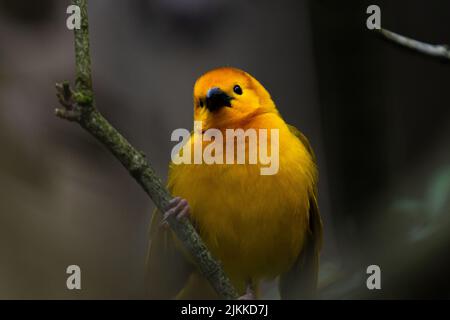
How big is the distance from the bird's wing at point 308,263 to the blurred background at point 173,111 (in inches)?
4.0

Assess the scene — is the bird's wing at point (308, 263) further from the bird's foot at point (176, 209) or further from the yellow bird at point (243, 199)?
the bird's foot at point (176, 209)

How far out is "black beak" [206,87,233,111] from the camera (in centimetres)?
331

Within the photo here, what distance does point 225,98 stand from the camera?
132 inches

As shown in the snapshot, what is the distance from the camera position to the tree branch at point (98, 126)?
209 cm

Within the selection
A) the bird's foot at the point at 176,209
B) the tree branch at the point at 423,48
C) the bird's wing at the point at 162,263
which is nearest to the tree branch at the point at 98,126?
the bird's foot at the point at 176,209

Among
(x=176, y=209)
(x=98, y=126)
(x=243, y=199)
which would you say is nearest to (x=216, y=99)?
(x=243, y=199)

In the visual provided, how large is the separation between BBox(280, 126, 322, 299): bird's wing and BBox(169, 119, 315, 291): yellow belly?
122mm

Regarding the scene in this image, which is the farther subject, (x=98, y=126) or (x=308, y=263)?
(x=308, y=263)

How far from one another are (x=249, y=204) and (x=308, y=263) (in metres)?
0.70

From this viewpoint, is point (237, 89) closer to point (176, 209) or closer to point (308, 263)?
point (176, 209)

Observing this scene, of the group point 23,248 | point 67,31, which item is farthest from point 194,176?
point 67,31

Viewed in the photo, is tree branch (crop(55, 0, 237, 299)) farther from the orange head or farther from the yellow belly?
the orange head

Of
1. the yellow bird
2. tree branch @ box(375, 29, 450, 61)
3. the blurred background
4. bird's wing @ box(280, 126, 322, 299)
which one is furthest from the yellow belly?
tree branch @ box(375, 29, 450, 61)

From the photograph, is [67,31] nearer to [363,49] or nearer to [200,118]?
[200,118]
